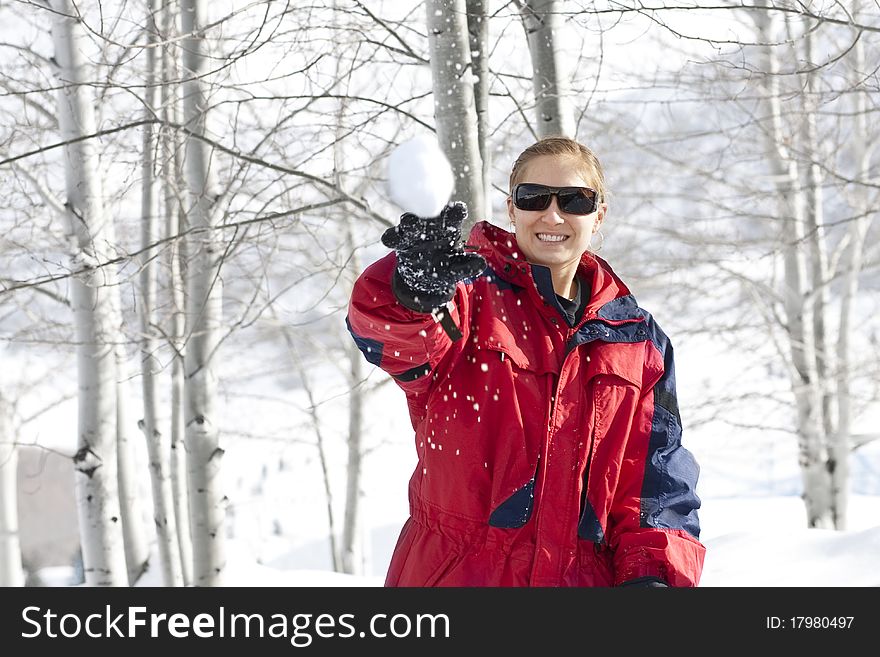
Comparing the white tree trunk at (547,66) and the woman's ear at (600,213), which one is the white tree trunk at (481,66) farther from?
the woman's ear at (600,213)

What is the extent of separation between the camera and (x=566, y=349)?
6.07 feet

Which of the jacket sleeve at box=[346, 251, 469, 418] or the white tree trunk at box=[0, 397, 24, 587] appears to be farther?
the white tree trunk at box=[0, 397, 24, 587]

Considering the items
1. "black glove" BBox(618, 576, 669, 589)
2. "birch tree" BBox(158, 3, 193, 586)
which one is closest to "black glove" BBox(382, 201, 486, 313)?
"black glove" BBox(618, 576, 669, 589)

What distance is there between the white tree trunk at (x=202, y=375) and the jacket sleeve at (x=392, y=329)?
2.61 meters

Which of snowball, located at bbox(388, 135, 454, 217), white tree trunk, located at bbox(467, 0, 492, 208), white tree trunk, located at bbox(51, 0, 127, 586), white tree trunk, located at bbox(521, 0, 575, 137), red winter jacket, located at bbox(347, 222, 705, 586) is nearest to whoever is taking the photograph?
snowball, located at bbox(388, 135, 454, 217)

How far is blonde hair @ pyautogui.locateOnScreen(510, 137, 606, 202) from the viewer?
75.6 inches

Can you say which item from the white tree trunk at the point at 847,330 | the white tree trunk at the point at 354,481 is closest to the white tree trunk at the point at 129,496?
the white tree trunk at the point at 354,481

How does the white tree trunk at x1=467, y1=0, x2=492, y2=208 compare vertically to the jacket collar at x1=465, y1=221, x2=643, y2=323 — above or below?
above

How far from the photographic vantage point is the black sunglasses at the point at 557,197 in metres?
1.88

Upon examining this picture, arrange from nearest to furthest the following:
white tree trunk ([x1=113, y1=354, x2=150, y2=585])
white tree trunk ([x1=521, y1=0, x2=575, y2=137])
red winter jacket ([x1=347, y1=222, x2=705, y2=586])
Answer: red winter jacket ([x1=347, y1=222, x2=705, y2=586]) → white tree trunk ([x1=521, y1=0, x2=575, y2=137]) → white tree trunk ([x1=113, y1=354, x2=150, y2=585])

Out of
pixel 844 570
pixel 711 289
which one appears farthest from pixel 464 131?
pixel 711 289

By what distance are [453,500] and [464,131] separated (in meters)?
1.51

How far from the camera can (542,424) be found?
5.92ft

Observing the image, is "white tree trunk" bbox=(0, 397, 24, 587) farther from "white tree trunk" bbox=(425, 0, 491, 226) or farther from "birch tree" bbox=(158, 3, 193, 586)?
"white tree trunk" bbox=(425, 0, 491, 226)
